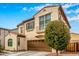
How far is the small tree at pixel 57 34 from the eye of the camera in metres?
3.03

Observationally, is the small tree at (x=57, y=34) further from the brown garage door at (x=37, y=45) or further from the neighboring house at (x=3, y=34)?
the neighboring house at (x=3, y=34)

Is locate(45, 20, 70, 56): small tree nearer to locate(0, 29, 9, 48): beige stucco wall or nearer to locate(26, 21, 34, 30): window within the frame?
locate(26, 21, 34, 30): window

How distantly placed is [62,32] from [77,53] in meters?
0.35

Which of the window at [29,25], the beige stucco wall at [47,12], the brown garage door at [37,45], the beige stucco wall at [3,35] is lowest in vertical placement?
the brown garage door at [37,45]

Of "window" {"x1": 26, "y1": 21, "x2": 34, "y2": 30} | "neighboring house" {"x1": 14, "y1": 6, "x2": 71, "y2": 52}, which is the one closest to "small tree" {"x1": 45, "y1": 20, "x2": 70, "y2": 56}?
"neighboring house" {"x1": 14, "y1": 6, "x2": 71, "y2": 52}

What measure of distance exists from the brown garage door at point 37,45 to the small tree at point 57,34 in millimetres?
105

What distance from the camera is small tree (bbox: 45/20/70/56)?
3025 mm

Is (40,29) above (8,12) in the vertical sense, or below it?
below

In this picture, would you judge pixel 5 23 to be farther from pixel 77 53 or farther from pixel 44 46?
pixel 77 53

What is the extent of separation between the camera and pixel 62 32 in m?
3.03

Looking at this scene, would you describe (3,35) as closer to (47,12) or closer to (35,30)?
(35,30)

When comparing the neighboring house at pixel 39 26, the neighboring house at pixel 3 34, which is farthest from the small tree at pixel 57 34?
the neighboring house at pixel 3 34

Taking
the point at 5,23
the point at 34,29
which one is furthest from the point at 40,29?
the point at 5,23

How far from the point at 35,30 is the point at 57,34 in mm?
313
